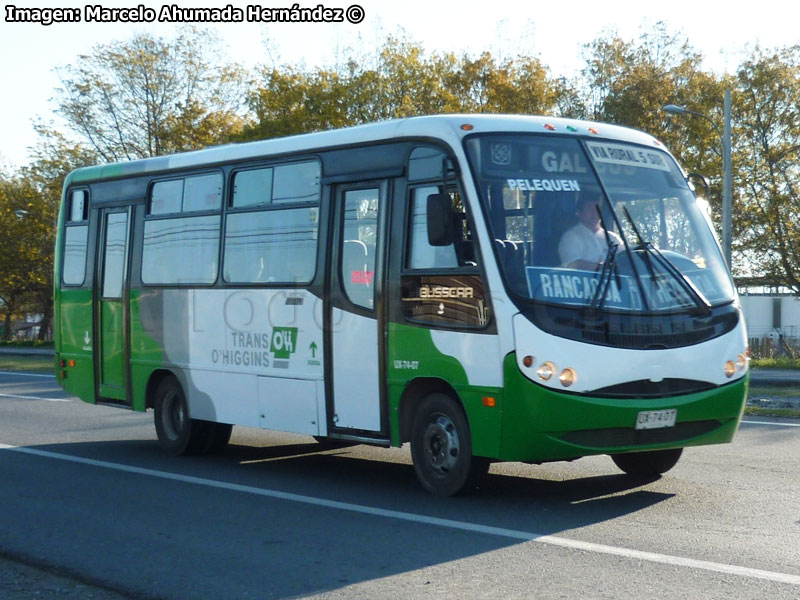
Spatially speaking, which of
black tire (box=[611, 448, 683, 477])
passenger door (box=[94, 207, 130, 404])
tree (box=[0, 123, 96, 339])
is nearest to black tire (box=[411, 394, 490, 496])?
black tire (box=[611, 448, 683, 477])

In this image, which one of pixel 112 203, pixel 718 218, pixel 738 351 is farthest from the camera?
pixel 718 218

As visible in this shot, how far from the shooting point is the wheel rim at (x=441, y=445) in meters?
9.21

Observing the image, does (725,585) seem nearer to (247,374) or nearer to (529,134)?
(529,134)

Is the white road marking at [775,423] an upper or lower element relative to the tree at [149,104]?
lower

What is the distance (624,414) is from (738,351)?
121cm

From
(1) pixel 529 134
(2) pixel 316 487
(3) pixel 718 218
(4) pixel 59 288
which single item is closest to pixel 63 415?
(4) pixel 59 288

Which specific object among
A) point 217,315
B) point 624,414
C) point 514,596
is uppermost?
point 217,315

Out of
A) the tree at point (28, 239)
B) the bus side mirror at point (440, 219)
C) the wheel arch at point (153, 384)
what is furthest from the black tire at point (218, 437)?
the tree at point (28, 239)

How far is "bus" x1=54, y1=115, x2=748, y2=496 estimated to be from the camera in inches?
340

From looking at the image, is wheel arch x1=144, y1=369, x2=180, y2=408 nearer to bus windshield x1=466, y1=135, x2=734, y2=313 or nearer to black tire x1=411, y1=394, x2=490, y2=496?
black tire x1=411, y1=394, x2=490, y2=496

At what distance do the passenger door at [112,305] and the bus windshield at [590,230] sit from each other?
5982 millimetres

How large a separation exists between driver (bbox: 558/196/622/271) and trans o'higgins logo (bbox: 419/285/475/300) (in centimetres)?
74

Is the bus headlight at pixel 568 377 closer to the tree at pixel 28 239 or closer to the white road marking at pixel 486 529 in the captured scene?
the white road marking at pixel 486 529

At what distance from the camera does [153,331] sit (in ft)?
43.2
